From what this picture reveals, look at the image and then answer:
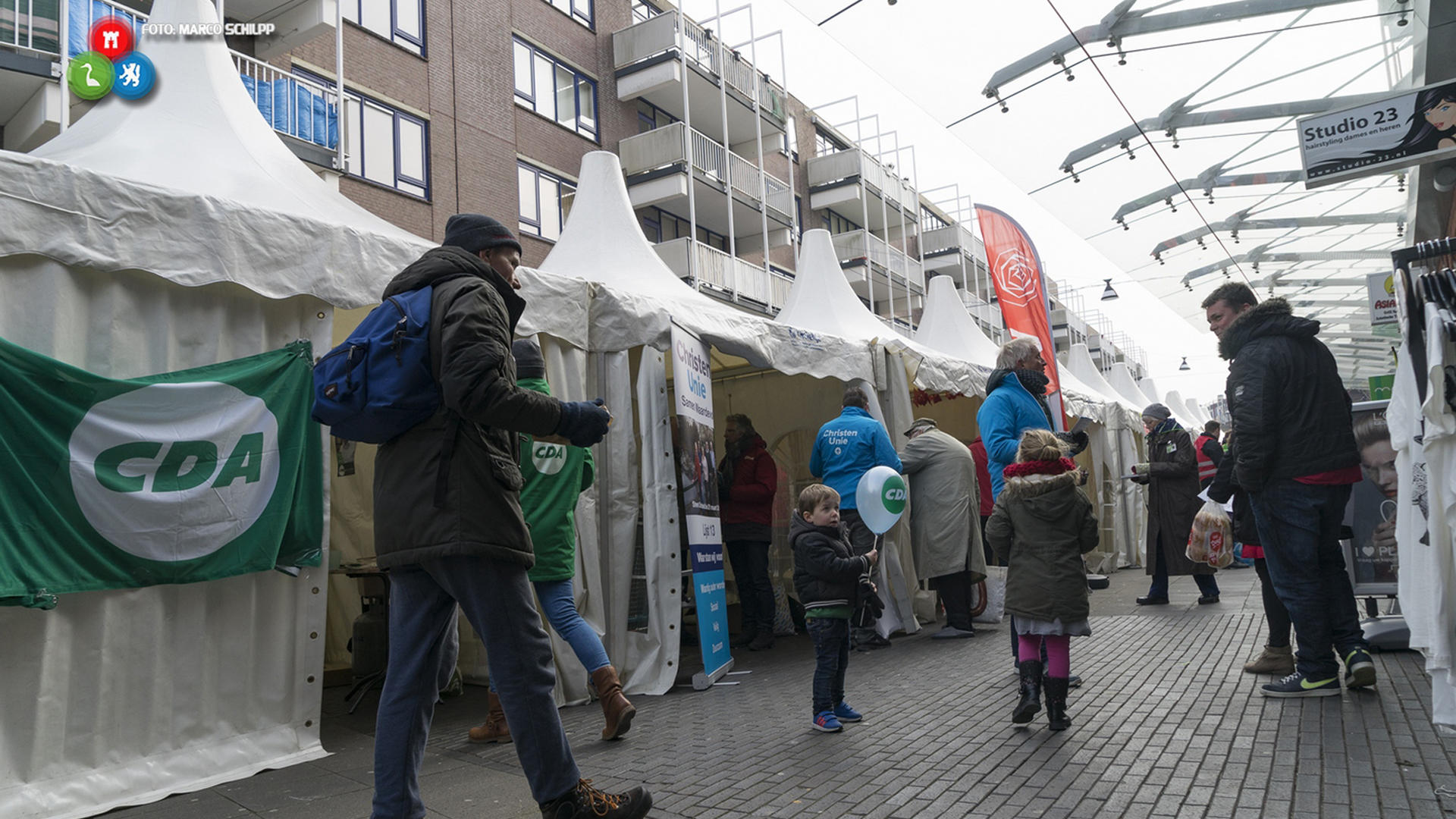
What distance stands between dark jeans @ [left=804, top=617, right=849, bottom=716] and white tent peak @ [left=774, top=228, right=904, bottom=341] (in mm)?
5100

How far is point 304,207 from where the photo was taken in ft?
16.0

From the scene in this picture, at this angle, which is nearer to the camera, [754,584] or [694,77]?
[754,584]

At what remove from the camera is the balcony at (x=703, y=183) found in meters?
23.8

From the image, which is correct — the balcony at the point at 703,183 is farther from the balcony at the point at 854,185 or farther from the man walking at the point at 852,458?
the man walking at the point at 852,458

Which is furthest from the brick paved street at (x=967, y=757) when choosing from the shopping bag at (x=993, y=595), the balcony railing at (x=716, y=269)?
the balcony railing at (x=716, y=269)

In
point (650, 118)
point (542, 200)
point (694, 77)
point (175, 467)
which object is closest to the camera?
point (175, 467)

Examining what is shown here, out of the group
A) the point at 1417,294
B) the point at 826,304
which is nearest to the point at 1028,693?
the point at 1417,294

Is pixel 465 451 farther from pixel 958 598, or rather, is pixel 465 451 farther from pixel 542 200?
pixel 542 200

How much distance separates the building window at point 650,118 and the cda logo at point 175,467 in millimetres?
21974

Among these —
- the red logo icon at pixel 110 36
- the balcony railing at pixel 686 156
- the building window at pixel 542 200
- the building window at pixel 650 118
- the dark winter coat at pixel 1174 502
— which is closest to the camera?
the dark winter coat at pixel 1174 502

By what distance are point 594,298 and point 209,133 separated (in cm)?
240

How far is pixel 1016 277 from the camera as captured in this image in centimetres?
1133

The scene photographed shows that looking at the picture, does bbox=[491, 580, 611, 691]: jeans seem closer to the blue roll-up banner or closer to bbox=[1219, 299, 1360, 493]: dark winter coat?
the blue roll-up banner

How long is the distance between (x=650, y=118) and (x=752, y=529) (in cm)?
2051
